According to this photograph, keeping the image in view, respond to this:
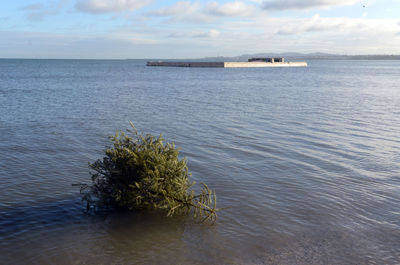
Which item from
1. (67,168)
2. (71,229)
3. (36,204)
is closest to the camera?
(71,229)

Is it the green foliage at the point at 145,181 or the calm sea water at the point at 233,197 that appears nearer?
the calm sea water at the point at 233,197

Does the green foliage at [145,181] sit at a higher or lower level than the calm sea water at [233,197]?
higher

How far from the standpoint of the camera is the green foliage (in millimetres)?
7145

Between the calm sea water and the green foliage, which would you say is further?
the green foliage

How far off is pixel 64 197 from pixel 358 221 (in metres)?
6.01

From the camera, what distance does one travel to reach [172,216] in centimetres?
739

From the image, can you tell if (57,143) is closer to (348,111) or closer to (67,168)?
(67,168)

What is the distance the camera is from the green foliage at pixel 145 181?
7145 millimetres

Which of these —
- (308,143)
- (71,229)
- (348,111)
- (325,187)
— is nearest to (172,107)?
(348,111)

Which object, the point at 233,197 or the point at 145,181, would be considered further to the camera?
the point at 233,197

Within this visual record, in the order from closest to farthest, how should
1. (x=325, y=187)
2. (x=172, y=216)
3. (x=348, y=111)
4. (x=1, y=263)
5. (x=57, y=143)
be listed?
A: (x=1, y=263) → (x=172, y=216) → (x=325, y=187) → (x=57, y=143) → (x=348, y=111)

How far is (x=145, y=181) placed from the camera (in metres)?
7.14

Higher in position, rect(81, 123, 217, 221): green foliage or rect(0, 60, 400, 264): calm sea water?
rect(81, 123, 217, 221): green foliage

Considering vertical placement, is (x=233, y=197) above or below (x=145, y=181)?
below
